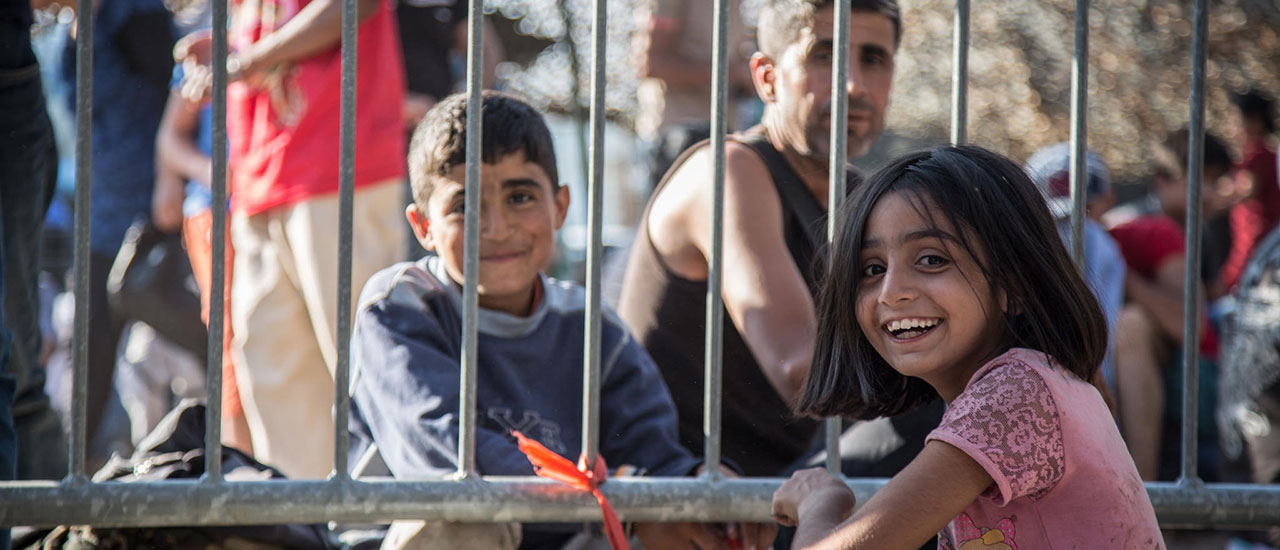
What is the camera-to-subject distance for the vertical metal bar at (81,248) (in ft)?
6.23

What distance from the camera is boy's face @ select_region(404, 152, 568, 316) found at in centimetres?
246

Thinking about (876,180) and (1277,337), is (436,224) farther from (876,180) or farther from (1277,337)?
(1277,337)

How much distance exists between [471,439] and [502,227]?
596mm

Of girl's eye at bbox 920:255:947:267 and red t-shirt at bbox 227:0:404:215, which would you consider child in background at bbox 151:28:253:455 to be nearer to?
red t-shirt at bbox 227:0:404:215

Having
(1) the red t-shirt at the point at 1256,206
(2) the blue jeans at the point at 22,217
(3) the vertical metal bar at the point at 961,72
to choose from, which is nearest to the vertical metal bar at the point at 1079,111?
(3) the vertical metal bar at the point at 961,72

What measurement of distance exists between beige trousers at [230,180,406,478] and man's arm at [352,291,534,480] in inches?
43.9

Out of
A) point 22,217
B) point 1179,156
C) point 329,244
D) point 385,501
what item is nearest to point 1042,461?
point 385,501

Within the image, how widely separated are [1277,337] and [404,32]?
298cm

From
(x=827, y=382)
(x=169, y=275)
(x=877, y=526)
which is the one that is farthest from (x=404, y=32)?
(x=877, y=526)

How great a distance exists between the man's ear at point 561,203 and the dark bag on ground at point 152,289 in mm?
2059

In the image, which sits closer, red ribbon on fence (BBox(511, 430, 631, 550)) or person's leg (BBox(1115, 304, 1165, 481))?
red ribbon on fence (BBox(511, 430, 631, 550))

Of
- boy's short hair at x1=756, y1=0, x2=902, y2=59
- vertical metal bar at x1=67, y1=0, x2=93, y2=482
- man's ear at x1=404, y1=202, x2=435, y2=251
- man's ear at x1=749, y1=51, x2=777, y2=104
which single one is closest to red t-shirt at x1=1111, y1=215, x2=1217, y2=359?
boy's short hair at x1=756, y1=0, x2=902, y2=59

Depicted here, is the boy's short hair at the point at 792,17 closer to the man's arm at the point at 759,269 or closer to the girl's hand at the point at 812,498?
the man's arm at the point at 759,269

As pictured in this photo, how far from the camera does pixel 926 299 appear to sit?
1681 mm
